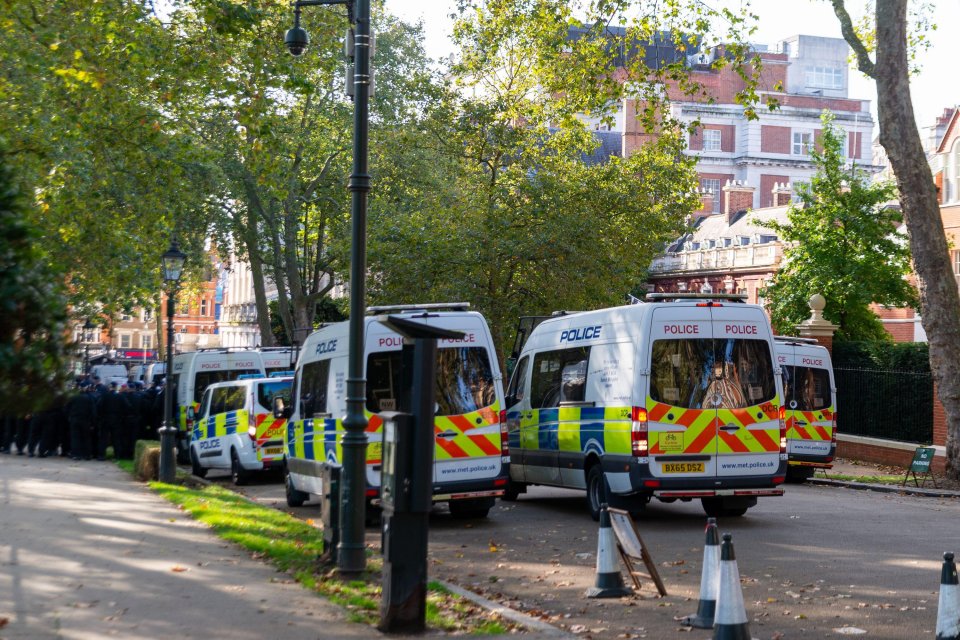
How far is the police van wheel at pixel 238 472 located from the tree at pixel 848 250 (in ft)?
74.9

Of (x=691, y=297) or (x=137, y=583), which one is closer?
(x=137, y=583)

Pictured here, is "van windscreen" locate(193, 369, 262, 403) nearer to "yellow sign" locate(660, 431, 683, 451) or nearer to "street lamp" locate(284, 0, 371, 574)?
"yellow sign" locate(660, 431, 683, 451)

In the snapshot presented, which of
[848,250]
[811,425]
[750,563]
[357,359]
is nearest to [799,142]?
[848,250]

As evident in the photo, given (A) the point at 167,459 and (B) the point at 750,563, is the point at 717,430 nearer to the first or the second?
(B) the point at 750,563

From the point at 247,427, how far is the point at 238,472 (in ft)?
3.09

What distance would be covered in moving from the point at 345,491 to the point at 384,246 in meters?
21.6

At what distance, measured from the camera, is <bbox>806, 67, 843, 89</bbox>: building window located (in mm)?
90875

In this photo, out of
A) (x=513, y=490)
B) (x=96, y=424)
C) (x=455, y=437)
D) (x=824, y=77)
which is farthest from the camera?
(x=824, y=77)

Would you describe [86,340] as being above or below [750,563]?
above

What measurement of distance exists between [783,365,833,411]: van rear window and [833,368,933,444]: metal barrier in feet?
21.5

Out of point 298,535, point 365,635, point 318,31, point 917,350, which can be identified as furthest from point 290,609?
point 917,350

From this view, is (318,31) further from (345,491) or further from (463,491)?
(345,491)

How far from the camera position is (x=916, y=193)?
2353 cm

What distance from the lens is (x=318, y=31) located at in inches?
779
